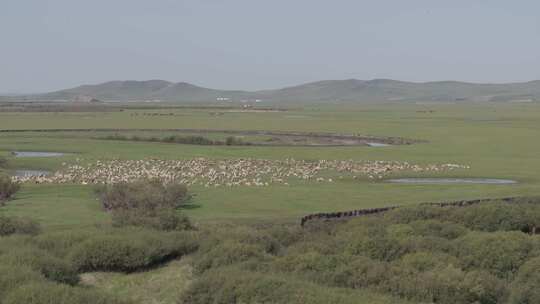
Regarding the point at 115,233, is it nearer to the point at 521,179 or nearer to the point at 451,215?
the point at 451,215

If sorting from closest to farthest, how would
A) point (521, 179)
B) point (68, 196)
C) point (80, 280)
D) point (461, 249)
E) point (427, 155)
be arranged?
point (80, 280), point (461, 249), point (68, 196), point (521, 179), point (427, 155)

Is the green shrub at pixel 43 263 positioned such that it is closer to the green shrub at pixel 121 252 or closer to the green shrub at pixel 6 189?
the green shrub at pixel 121 252

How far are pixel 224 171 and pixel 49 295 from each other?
28202 mm

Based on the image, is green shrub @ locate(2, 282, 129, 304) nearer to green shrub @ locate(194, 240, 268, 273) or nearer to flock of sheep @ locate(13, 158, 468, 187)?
green shrub @ locate(194, 240, 268, 273)

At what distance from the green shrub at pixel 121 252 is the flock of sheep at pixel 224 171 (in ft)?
56.2

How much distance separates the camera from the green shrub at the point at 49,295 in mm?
12539

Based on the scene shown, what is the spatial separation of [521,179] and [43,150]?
36968mm

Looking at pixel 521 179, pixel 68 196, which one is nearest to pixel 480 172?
pixel 521 179

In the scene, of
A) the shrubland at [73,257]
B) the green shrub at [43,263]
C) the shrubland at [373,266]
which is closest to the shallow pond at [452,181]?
the shrubland at [373,266]

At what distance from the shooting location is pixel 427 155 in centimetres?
5247

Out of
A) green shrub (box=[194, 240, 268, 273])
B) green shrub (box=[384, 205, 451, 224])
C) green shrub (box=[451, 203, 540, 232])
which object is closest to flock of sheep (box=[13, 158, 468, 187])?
green shrub (box=[384, 205, 451, 224])

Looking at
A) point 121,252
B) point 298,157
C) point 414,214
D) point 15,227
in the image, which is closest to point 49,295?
point 121,252

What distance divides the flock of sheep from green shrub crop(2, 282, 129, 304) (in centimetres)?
2199

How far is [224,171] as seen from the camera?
4084cm
